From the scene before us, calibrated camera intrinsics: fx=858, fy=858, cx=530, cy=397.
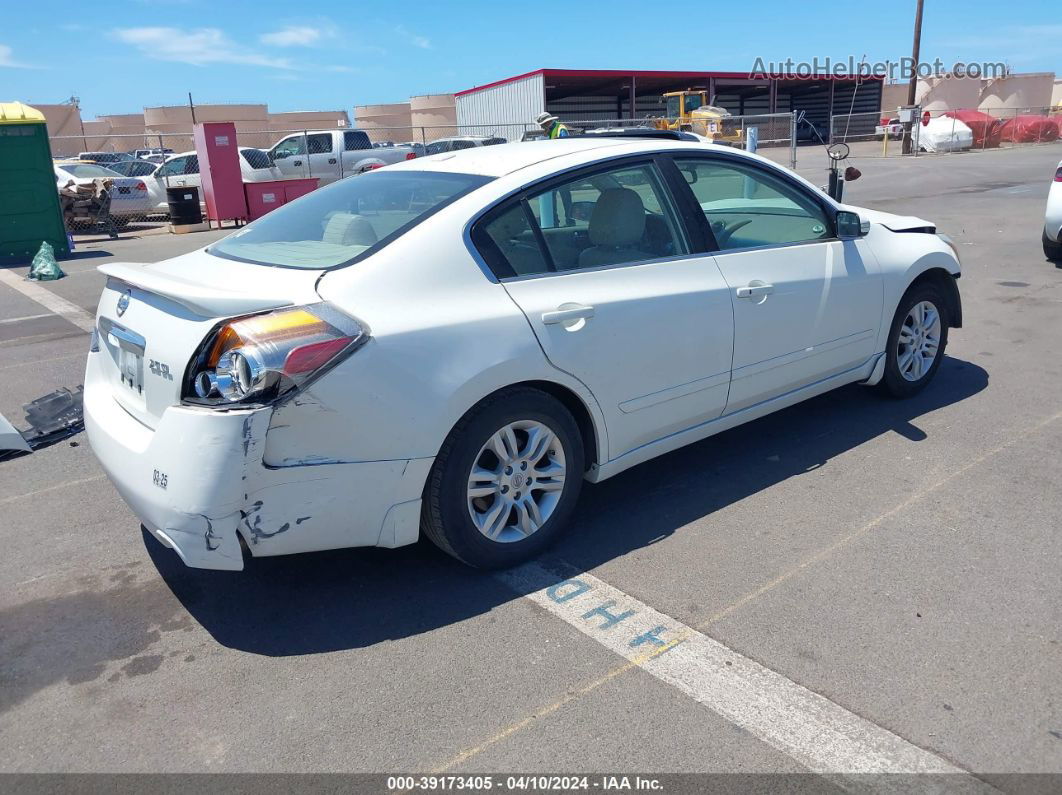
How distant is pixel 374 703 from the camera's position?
276 centimetres

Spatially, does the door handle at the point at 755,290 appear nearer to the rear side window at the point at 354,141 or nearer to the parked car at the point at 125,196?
the parked car at the point at 125,196

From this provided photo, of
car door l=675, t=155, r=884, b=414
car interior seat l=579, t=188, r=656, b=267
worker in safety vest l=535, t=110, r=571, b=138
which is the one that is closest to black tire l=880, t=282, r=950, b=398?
car door l=675, t=155, r=884, b=414

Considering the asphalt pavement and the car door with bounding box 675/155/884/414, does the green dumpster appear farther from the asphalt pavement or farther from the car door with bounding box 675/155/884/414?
the car door with bounding box 675/155/884/414

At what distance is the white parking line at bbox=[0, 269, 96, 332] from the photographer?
9.16 meters

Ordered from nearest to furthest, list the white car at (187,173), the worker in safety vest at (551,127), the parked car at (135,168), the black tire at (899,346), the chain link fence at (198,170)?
the black tire at (899,346)
the worker in safety vest at (551,127)
the chain link fence at (198,170)
the white car at (187,173)
the parked car at (135,168)

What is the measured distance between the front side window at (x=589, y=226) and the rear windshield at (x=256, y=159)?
20849mm

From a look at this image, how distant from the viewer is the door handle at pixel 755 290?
13.4ft

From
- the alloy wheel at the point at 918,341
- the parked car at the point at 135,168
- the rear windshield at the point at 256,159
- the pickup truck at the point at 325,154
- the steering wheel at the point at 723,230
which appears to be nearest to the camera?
the steering wheel at the point at 723,230

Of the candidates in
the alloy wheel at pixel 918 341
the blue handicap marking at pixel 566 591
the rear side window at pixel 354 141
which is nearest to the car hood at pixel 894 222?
the alloy wheel at pixel 918 341

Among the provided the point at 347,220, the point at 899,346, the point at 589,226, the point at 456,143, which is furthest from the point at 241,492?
the point at 456,143

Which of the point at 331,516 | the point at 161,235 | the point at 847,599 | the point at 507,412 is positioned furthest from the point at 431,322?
the point at 161,235

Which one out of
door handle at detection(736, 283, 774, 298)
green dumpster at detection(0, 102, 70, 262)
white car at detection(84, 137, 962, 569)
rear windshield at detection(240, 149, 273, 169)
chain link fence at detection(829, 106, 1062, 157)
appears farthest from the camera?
A: chain link fence at detection(829, 106, 1062, 157)

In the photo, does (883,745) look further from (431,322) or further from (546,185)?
(546,185)

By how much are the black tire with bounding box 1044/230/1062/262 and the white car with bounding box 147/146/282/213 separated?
16681 millimetres
